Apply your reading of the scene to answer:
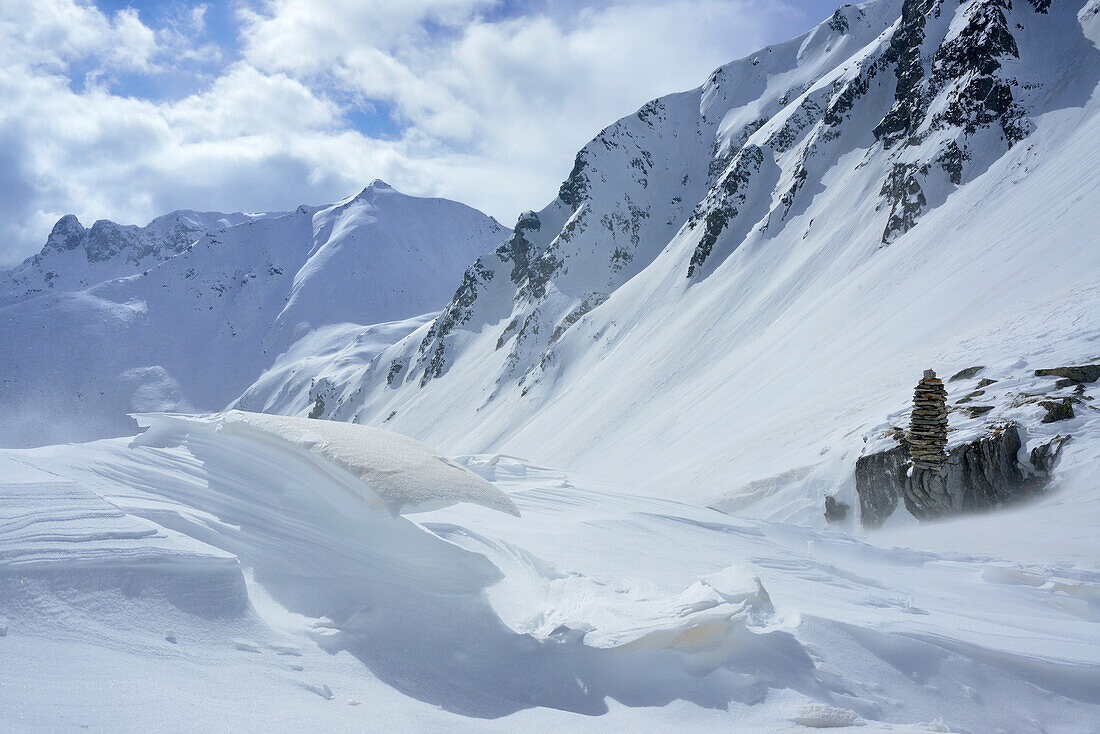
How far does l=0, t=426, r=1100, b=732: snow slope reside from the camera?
10.1ft

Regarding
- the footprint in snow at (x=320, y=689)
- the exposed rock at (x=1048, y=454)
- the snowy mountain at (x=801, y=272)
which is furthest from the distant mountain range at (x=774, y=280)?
the footprint in snow at (x=320, y=689)

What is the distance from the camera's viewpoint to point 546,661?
12.3 ft

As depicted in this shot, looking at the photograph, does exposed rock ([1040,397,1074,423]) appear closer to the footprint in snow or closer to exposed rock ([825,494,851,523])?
exposed rock ([825,494,851,523])

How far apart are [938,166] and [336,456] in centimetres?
4300

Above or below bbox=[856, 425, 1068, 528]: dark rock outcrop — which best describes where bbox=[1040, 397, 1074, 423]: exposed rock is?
above

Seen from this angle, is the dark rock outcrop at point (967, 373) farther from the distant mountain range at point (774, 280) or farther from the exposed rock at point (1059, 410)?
the exposed rock at point (1059, 410)

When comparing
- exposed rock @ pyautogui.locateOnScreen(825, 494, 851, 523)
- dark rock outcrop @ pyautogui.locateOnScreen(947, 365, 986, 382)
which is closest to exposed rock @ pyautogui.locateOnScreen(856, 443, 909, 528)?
exposed rock @ pyautogui.locateOnScreen(825, 494, 851, 523)

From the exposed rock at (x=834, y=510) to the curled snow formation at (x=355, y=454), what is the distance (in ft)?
27.3

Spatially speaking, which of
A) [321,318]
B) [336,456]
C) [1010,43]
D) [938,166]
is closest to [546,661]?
[336,456]

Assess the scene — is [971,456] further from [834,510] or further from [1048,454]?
[834,510]

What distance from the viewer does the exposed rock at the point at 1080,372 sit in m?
10.6

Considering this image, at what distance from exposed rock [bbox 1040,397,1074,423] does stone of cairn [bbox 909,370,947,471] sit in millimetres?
1534

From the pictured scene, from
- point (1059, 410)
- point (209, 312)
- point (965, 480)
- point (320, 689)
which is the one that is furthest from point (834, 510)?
point (209, 312)

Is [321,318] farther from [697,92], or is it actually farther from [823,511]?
[823,511]
